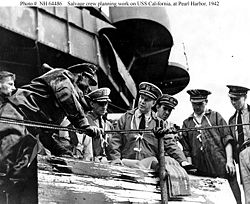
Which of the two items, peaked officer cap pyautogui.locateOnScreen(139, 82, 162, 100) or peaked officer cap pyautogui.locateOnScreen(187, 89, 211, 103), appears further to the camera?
peaked officer cap pyautogui.locateOnScreen(187, 89, 211, 103)

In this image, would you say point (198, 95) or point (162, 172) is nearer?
point (162, 172)

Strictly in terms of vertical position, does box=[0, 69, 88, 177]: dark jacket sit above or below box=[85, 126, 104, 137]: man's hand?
above

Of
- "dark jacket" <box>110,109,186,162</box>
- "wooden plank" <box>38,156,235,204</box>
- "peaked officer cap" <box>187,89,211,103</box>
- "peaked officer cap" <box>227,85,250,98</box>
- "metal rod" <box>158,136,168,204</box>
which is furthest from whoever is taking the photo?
"peaked officer cap" <box>187,89,211,103</box>

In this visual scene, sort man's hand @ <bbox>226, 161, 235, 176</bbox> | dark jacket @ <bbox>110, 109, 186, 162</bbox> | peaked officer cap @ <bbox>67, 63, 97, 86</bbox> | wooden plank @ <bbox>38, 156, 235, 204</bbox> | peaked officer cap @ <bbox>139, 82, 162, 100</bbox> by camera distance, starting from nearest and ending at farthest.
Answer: wooden plank @ <bbox>38, 156, 235, 204</bbox>
peaked officer cap @ <bbox>67, 63, 97, 86</bbox>
dark jacket @ <bbox>110, 109, 186, 162</bbox>
man's hand @ <bbox>226, 161, 235, 176</bbox>
peaked officer cap @ <bbox>139, 82, 162, 100</bbox>

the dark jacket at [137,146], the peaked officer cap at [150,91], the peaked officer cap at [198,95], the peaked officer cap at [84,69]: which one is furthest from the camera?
the peaked officer cap at [198,95]

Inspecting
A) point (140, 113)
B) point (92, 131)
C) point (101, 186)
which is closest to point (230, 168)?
point (140, 113)

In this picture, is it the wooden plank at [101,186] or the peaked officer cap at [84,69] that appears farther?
the peaked officer cap at [84,69]

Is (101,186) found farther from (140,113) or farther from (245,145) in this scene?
(245,145)

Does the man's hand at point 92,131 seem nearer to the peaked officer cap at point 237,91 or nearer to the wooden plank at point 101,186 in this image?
the wooden plank at point 101,186

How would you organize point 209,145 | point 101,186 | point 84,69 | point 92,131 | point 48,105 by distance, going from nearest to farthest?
point 101,186
point 92,131
point 48,105
point 84,69
point 209,145

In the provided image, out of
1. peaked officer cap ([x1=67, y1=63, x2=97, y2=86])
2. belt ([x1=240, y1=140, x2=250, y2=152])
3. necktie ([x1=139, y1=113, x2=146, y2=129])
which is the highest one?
peaked officer cap ([x1=67, y1=63, x2=97, y2=86])

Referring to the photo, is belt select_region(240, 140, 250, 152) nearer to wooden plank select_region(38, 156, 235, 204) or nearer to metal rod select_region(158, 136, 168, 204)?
wooden plank select_region(38, 156, 235, 204)

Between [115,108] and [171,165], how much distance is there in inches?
268

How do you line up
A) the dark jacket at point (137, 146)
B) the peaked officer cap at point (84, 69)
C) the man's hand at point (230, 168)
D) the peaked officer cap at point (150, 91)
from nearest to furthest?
1. the peaked officer cap at point (84, 69)
2. the dark jacket at point (137, 146)
3. the man's hand at point (230, 168)
4. the peaked officer cap at point (150, 91)
